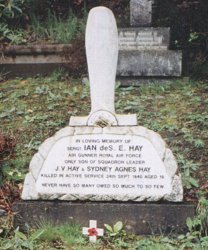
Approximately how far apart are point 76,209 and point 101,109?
2.47 feet

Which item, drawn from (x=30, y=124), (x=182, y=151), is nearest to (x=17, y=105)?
(x=30, y=124)

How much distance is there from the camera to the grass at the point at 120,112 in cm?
394

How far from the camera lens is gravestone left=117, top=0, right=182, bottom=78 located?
736 centimetres

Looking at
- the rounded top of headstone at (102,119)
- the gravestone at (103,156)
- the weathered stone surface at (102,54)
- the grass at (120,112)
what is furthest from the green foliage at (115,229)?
the weathered stone surface at (102,54)

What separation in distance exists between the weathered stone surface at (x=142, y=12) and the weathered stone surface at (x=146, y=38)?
0.64ft

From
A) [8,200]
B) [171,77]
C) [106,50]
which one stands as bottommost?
[8,200]

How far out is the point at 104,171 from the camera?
4055 millimetres

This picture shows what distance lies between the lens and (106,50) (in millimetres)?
4121

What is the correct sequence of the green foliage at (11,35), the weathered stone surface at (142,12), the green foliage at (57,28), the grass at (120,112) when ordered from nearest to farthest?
1. the grass at (120,112)
2. the weathered stone surface at (142,12)
3. the green foliage at (57,28)
4. the green foliage at (11,35)

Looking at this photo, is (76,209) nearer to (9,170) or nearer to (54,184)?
(54,184)

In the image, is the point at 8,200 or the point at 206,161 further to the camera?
the point at 206,161

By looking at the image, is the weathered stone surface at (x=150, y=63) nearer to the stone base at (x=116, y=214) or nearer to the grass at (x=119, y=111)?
the grass at (x=119, y=111)

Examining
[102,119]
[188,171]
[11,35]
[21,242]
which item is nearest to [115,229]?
[21,242]

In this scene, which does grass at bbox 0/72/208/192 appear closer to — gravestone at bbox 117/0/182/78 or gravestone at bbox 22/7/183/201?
gravestone at bbox 117/0/182/78
